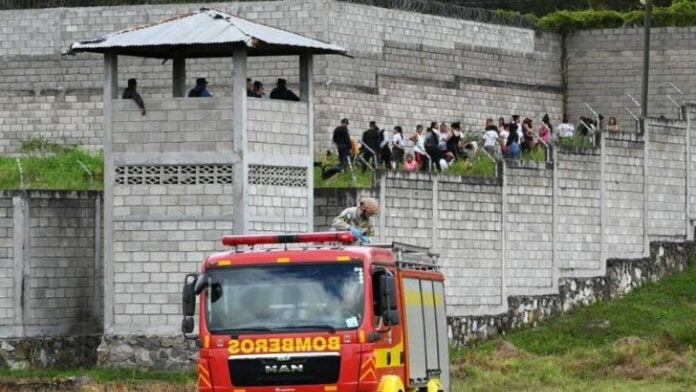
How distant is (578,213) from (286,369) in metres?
19.3

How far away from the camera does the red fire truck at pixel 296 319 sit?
2477cm

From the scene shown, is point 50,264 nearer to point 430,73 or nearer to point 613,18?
point 430,73

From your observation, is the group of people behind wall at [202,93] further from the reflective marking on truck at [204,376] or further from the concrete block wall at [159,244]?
the reflective marking on truck at [204,376]

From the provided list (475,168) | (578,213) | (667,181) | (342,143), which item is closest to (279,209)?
(342,143)

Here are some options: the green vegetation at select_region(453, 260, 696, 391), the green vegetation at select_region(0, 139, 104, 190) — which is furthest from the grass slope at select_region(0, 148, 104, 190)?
the green vegetation at select_region(453, 260, 696, 391)

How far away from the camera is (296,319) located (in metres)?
24.9

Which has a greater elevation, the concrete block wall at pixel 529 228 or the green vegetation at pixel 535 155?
the green vegetation at pixel 535 155

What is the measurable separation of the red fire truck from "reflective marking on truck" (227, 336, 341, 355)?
0.04 feet

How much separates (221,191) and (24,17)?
51.4 ft

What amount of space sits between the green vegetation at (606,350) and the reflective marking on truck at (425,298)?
4.31 m

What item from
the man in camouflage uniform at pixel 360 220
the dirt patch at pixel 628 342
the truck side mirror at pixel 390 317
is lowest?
the dirt patch at pixel 628 342

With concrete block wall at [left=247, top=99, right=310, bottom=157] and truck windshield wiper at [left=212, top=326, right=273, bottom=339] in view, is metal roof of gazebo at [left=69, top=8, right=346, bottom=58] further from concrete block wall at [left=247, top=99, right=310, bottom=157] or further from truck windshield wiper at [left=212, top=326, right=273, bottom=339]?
truck windshield wiper at [left=212, top=326, right=273, bottom=339]

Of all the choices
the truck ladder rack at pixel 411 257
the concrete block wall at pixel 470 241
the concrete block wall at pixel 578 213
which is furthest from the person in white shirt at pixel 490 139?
the truck ladder rack at pixel 411 257

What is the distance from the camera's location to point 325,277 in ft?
82.1
